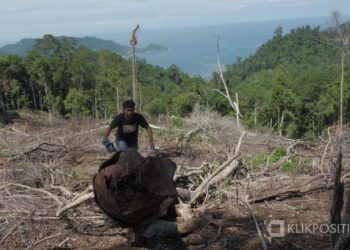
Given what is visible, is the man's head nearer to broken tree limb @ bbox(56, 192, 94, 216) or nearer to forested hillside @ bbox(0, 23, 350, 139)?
Result: broken tree limb @ bbox(56, 192, 94, 216)

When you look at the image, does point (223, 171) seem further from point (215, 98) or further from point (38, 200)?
point (215, 98)

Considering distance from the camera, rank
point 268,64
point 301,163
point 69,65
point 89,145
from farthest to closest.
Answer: point 268,64 < point 69,65 < point 89,145 < point 301,163

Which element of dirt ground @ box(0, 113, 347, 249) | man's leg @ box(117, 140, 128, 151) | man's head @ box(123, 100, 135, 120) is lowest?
dirt ground @ box(0, 113, 347, 249)

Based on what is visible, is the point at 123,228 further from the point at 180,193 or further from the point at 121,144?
the point at 121,144

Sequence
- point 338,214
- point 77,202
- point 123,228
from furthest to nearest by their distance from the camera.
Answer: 1. point 77,202
2. point 123,228
3. point 338,214

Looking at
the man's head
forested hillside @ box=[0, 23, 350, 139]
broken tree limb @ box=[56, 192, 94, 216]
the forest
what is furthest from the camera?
forested hillside @ box=[0, 23, 350, 139]

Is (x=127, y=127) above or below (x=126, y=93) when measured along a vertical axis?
above

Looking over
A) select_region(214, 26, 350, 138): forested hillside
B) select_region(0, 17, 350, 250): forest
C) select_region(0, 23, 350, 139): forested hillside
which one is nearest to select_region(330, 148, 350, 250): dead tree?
select_region(0, 17, 350, 250): forest

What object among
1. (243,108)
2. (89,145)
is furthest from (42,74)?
(89,145)

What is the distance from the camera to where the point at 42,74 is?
4009cm

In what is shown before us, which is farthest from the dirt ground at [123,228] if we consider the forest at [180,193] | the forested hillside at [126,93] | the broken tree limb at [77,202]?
the forested hillside at [126,93]

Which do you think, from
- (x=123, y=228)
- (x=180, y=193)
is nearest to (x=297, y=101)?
(x=180, y=193)

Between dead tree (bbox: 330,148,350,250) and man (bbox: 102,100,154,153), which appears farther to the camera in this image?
man (bbox: 102,100,154,153)

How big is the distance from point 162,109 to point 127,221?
35.4m
